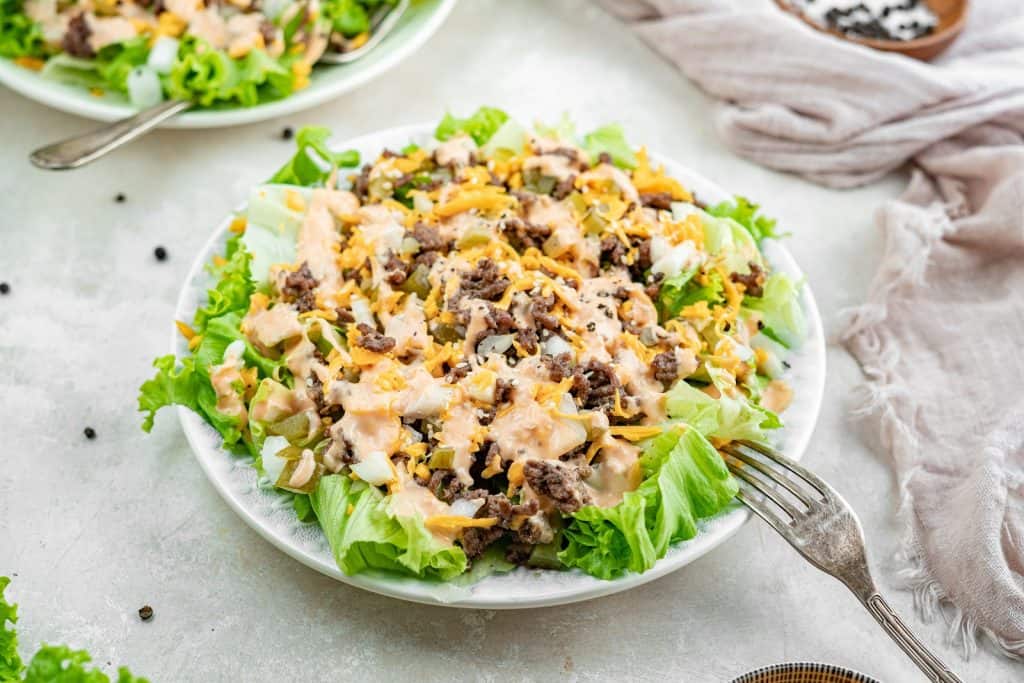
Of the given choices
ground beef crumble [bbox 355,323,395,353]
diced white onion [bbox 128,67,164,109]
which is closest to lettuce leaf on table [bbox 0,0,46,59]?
→ diced white onion [bbox 128,67,164,109]

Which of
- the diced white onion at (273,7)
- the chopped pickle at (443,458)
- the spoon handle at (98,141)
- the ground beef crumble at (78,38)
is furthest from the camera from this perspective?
the diced white onion at (273,7)

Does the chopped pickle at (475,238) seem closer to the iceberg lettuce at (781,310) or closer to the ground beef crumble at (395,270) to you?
the ground beef crumble at (395,270)

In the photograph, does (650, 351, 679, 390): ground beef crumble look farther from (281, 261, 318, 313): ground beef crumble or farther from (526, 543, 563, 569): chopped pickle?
(281, 261, 318, 313): ground beef crumble

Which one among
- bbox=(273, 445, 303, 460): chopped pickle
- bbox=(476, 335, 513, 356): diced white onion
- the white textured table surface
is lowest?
the white textured table surface

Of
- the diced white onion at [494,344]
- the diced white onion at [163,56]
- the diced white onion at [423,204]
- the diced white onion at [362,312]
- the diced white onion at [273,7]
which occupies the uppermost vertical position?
the diced white onion at [273,7]

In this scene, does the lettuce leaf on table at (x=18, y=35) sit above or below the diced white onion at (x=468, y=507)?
above

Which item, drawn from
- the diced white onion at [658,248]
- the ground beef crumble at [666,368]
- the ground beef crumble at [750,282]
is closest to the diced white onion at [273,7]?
the diced white onion at [658,248]
